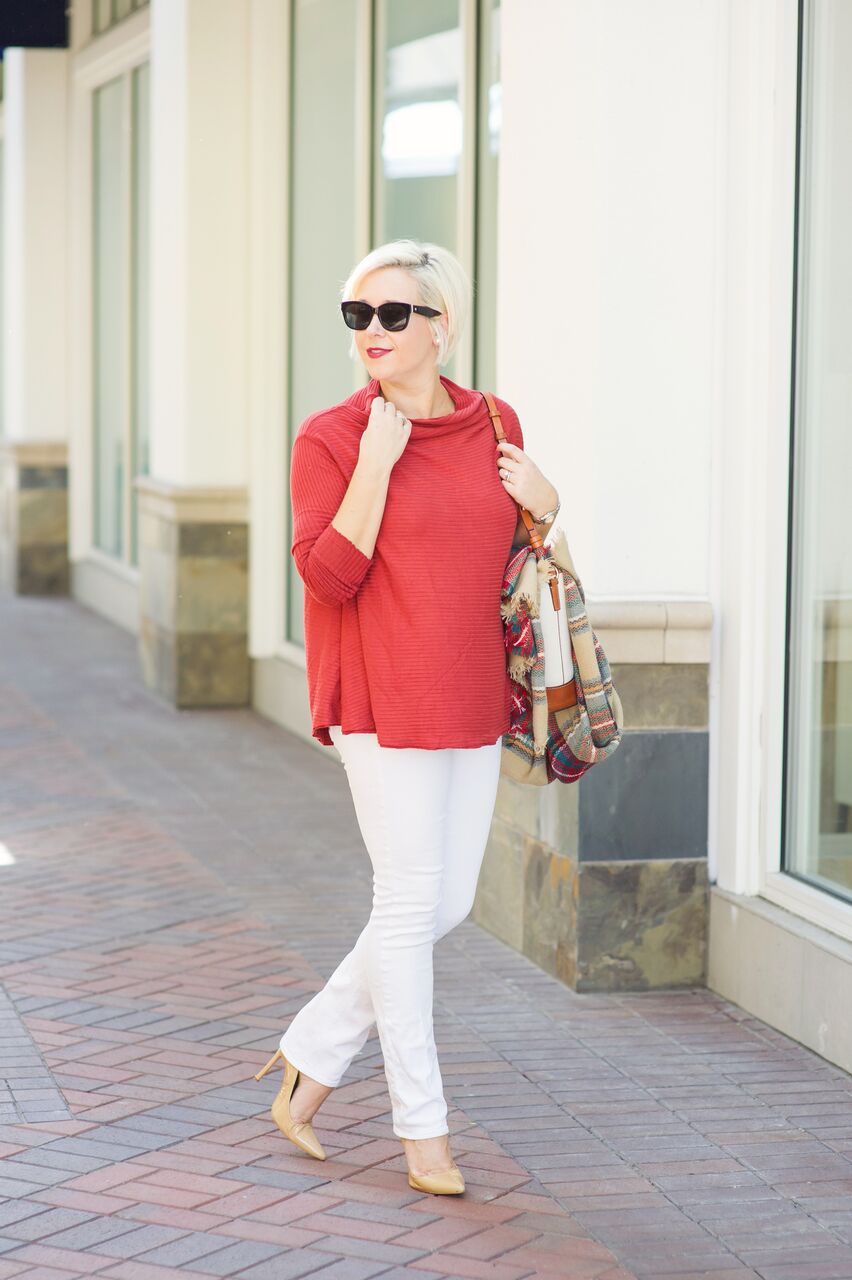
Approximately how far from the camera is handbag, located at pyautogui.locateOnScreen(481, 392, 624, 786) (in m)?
3.88

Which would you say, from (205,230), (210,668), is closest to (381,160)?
(205,230)

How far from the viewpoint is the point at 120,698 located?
34.7 ft

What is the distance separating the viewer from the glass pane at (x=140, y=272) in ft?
42.8

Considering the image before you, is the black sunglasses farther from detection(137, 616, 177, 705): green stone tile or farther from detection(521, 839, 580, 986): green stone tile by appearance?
detection(137, 616, 177, 705): green stone tile

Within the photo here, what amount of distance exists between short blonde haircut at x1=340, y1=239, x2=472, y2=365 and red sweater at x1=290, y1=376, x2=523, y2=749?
6.9 inches

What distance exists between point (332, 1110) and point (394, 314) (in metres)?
1.84

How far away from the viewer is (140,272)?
1324cm

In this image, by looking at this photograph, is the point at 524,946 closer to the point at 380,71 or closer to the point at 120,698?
the point at 380,71

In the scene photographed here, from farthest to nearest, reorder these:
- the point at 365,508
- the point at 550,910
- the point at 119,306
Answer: the point at 119,306, the point at 550,910, the point at 365,508

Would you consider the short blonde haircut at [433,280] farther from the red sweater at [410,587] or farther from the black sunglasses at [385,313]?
the red sweater at [410,587]

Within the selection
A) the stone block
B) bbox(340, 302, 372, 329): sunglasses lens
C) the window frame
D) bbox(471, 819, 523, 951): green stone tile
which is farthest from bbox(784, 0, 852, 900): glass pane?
bbox(340, 302, 372, 329): sunglasses lens

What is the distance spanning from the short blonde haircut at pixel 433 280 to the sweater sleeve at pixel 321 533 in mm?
256

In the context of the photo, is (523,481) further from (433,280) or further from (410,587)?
(433,280)

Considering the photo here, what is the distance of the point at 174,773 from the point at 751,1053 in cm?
418
